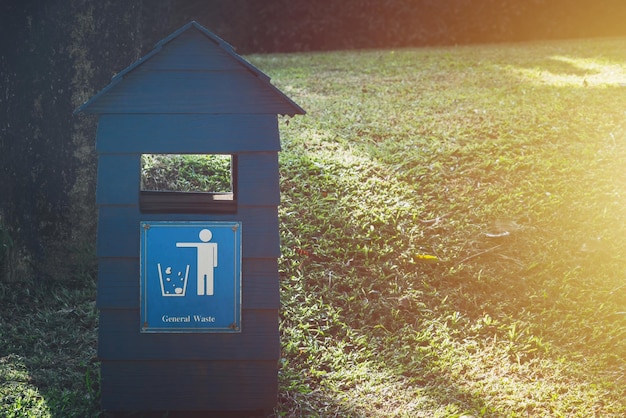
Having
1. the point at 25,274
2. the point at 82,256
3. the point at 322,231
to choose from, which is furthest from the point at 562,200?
the point at 25,274

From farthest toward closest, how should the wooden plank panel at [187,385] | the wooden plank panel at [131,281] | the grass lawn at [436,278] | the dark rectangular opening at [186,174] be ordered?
the dark rectangular opening at [186,174], the grass lawn at [436,278], the wooden plank panel at [187,385], the wooden plank panel at [131,281]

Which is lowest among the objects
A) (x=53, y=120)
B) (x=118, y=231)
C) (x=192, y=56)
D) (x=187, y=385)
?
(x=187, y=385)

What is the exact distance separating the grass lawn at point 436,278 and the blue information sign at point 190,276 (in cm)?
66

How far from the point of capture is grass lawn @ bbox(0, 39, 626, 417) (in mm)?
4055

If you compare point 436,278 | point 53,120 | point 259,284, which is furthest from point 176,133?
point 436,278

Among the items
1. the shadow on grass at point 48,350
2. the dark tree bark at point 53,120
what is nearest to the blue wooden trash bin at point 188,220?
the shadow on grass at point 48,350

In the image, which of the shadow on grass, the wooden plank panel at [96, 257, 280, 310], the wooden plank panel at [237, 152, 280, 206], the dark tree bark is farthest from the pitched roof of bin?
the dark tree bark

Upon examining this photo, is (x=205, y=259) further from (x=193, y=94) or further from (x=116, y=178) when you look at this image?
(x=193, y=94)

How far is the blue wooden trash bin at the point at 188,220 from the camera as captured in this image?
11.1 ft

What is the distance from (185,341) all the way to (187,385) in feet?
0.70

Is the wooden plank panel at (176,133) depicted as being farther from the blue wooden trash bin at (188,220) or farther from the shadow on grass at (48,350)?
the shadow on grass at (48,350)

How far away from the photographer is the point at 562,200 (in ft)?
18.1

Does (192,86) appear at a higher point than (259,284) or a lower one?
higher

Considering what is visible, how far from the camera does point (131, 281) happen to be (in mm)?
3463
